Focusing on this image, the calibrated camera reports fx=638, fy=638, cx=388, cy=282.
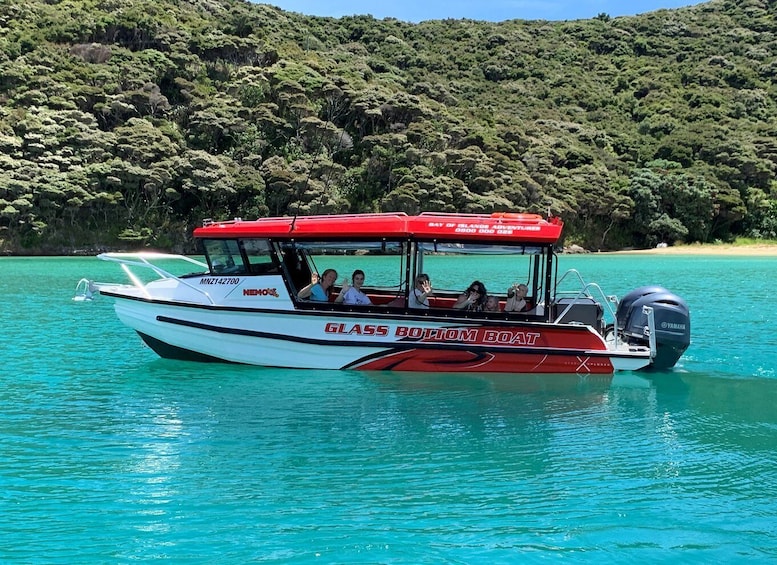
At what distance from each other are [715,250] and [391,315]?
6313cm

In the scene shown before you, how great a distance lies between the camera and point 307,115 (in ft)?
223

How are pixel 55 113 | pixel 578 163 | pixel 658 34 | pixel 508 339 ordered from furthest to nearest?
pixel 658 34, pixel 578 163, pixel 55 113, pixel 508 339

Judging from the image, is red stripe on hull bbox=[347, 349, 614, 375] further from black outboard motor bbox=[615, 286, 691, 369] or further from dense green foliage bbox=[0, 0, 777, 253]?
dense green foliage bbox=[0, 0, 777, 253]

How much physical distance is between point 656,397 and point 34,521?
8.92m

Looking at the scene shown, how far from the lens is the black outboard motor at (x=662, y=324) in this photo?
37.3 ft

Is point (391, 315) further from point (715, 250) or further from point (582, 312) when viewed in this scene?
point (715, 250)

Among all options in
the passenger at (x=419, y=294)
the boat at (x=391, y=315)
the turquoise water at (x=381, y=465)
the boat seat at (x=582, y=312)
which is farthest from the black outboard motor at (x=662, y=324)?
the passenger at (x=419, y=294)

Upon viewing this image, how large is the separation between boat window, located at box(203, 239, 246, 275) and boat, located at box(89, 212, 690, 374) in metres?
0.02

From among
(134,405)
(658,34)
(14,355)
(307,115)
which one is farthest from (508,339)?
(658,34)

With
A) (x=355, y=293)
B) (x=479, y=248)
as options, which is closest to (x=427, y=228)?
(x=479, y=248)

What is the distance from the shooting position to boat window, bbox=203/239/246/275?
38.5 feet

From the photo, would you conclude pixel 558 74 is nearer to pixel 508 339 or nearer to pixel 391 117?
pixel 391 117

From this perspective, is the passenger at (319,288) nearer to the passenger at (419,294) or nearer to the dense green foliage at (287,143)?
the passenger at (419,294)

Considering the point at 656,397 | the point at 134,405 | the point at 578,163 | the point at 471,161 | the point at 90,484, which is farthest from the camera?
the point at 578,163
